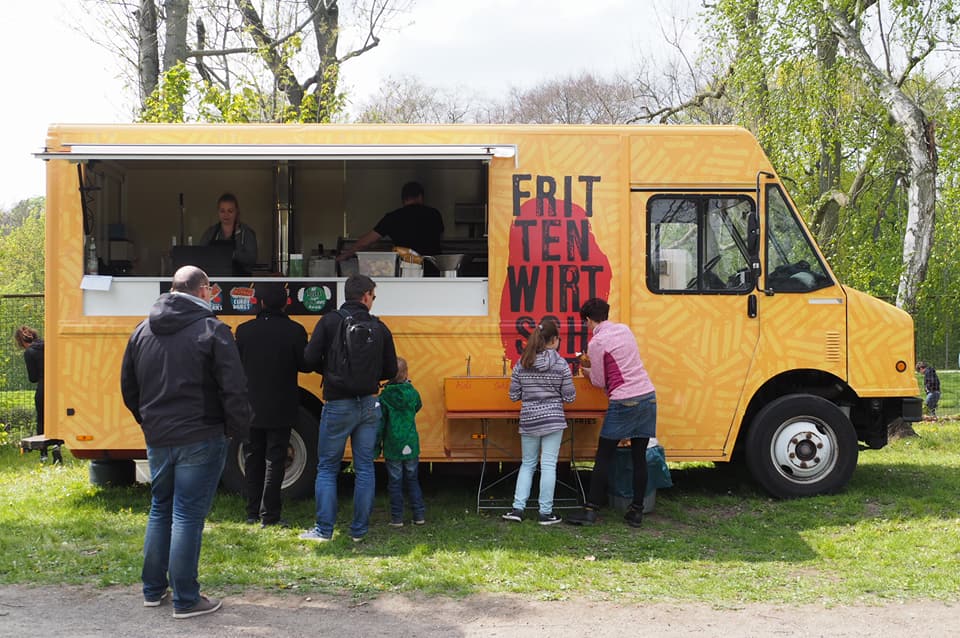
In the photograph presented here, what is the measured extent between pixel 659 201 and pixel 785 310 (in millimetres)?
1399

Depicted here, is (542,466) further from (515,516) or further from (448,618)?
(448,618)

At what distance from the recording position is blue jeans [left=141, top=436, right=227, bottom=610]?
5.09m

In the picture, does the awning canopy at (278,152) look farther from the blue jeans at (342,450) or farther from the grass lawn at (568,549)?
the grass lawn at (568,549)

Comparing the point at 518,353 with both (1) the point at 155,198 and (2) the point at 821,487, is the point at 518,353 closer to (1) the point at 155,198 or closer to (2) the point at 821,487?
(2) the point at 821,487

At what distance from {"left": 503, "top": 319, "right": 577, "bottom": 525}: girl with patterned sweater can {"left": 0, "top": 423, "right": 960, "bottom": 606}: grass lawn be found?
0.59m

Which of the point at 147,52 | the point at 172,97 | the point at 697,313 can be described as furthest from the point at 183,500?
the point at 147,52

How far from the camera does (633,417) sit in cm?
714

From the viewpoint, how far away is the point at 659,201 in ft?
25.5

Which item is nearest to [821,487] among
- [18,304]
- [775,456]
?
[775,456]

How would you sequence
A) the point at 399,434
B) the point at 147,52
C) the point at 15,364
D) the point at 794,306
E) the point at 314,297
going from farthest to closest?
1. the point at 147,52
2. the point at 15,364
3. the point at 794,306
4. the point at 314,297
5. the point at 399,434

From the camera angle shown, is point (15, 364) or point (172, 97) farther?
point (172, 97)

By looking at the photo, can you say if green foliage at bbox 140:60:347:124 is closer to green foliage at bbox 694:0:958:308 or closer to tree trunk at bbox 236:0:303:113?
tree trunk at bbox 236:0:303:113

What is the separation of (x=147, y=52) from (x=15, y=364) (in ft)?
21.4

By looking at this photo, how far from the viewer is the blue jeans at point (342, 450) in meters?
6.68
